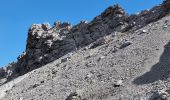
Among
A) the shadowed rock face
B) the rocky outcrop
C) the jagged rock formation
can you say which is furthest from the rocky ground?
the jagged rock formation

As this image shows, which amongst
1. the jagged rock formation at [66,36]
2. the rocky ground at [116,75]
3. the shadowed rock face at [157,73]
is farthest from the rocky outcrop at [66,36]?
the shadowed rock face at [157,73]

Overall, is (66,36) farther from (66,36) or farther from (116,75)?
(116,75)

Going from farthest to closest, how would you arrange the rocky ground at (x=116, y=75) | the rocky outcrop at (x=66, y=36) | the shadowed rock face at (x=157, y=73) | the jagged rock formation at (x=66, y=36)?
1. the jagged rock formation at (x=66, y=36)
2. the rocky outcrop at (x=66, y=36)
3. the shadowed rock face at (x=157, y=73)
4. the rocky ground at (x=116, y=75)

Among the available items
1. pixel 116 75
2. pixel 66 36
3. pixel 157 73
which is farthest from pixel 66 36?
pixel 157 73

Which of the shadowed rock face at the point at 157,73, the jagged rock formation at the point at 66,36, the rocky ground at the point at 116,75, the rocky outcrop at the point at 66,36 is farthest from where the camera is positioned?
the jagged rock formation at the point at 66,36

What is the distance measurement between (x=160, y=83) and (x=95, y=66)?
12.7m

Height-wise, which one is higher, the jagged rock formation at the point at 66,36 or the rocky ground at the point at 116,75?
the jagged rock formation at the point at 66,36

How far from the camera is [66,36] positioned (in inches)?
2953

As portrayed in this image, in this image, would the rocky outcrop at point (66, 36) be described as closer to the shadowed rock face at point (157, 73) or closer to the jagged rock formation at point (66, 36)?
the jagged rock formation at point (66, 36)

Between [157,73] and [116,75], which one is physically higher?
[116,75]

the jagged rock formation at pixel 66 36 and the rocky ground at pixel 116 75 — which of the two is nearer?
the rocky ground at pixel 116 75

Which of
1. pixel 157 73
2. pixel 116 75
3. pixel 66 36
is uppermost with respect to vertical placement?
pixel 66 36

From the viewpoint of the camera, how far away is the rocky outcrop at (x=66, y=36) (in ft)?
228

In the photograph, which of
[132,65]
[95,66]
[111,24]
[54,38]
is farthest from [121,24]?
[132,65]
